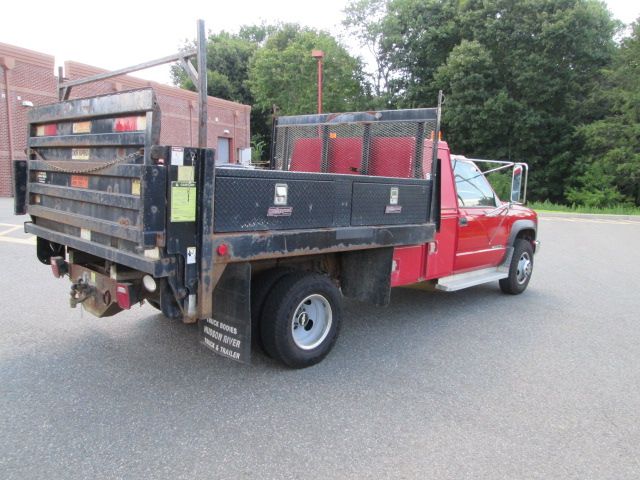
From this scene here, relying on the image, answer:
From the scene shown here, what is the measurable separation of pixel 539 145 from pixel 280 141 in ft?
91.9

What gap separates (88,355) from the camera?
173 inches

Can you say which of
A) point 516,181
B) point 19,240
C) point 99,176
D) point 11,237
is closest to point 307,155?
point 516,181

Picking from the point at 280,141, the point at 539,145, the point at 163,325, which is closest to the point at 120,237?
the point at 163,325

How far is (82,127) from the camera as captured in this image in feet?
13.1

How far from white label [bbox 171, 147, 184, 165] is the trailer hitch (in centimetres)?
162

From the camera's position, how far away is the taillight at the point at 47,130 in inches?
171

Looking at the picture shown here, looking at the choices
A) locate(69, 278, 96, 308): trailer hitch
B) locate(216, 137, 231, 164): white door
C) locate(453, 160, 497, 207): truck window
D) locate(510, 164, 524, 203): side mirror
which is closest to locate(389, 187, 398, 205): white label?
locate(453, 160, 497, 207): truck window

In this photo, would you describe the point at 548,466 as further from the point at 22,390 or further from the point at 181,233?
the point at 22,390

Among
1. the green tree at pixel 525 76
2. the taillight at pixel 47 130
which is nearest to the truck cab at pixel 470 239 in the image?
the taillight at pixel 47 130

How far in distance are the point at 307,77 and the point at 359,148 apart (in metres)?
29.9

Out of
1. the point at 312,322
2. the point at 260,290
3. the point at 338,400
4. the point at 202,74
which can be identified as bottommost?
the point at 338,400

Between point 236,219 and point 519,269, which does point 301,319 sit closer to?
point 236,219

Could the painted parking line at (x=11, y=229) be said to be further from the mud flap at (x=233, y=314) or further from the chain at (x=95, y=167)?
the mud flap at (x=233, y=314)

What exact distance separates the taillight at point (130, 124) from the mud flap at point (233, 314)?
113 cm
